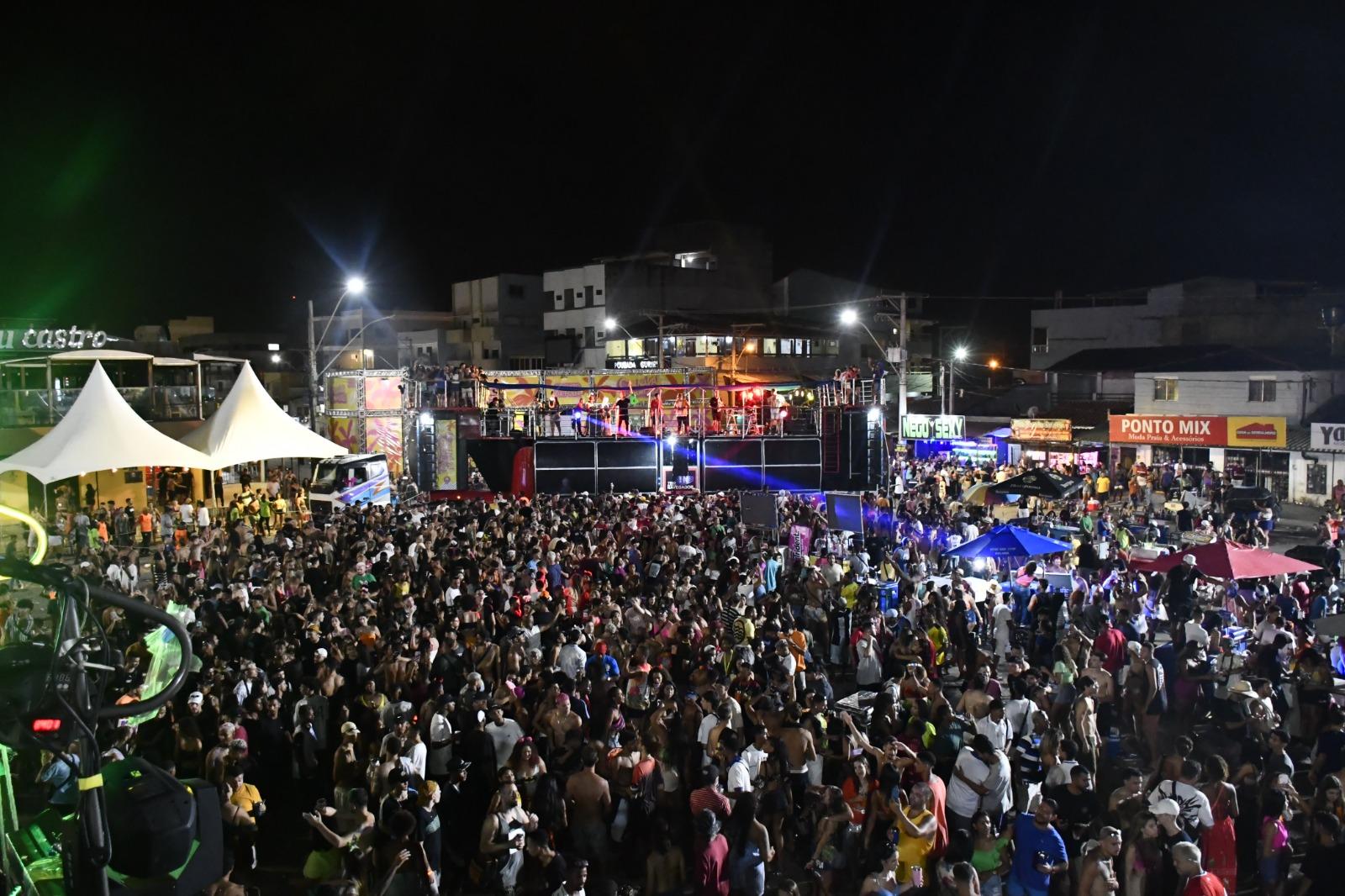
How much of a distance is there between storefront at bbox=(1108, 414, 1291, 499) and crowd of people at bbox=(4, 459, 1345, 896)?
16.6 meters

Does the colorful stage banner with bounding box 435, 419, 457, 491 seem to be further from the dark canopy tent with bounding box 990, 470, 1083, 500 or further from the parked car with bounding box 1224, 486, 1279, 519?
the parked car with bounding box 1224, 486, 1279, 519

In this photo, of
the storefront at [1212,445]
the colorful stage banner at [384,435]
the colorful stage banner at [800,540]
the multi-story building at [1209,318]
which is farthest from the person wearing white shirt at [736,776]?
the multi-story building at [1209,318]

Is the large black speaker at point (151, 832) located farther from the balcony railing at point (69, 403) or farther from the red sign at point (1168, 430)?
the red sign at point (1168, 430)

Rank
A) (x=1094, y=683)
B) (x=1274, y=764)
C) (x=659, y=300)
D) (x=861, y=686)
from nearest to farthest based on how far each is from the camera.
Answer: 1. (x=1274, y=764)
2. (x=1094, y=683)
3. (x=861, y=686)
4. (x=659, y=300)

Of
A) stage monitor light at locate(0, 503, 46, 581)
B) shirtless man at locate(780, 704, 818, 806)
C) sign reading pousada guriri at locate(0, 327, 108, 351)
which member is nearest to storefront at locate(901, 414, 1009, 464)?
sign reading pousada guriri at locate(0, 327, 108, 351)

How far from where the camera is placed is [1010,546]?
Result: 13.2m

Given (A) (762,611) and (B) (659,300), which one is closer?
(A) (762,611)

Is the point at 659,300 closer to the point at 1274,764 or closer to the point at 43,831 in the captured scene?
the point at 1274,764

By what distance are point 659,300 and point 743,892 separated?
41256 mm

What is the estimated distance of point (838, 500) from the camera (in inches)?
667

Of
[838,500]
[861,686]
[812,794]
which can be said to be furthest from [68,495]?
[812,794]

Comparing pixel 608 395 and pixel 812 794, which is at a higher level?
pixel 608 395

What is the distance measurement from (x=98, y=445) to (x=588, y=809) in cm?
1256

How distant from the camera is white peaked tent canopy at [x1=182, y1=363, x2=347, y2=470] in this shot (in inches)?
685
